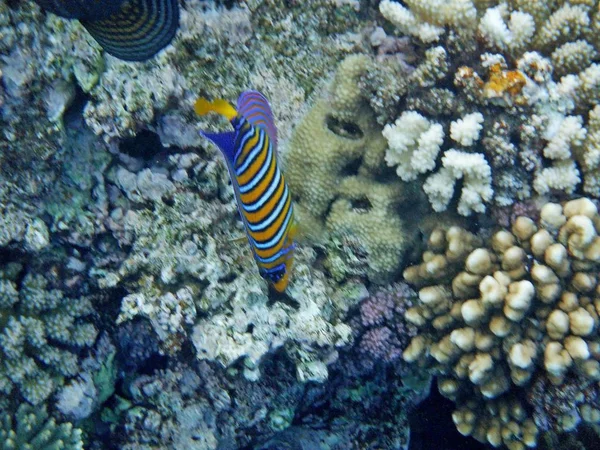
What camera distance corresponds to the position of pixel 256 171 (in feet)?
7.13

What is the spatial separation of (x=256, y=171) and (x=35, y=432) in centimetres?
242

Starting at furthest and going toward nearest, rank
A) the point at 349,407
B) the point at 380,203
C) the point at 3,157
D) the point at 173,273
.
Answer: the point at 349,407
the point at 380,203
the point at 173,273
the point at 3,157

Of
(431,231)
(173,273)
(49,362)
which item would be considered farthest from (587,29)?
(49,362)

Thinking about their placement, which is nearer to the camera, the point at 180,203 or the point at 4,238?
the point at 4,238

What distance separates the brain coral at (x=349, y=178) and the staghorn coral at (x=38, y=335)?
1.76 meters

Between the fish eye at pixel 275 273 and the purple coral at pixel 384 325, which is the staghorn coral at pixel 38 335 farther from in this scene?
the purple coral at pixel 384 325

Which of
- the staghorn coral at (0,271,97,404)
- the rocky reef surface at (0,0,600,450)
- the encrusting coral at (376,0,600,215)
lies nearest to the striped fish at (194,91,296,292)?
the rocky reef surface at (0,0,600,450)

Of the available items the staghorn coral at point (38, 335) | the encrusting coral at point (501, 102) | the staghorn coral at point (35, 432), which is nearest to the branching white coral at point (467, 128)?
the encrusting coral at point (501, 102)

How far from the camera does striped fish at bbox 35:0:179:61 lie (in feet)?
7.06

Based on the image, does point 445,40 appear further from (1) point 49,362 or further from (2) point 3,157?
(1) point 49,362

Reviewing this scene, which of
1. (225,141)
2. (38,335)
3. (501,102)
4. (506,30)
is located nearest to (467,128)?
(501,102)

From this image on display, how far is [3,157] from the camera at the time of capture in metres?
2.89

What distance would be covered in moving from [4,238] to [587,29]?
13.1ft

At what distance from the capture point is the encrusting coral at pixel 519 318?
114 inches
